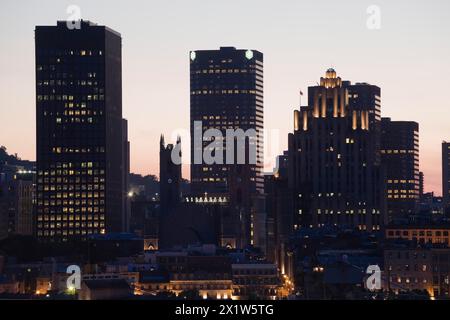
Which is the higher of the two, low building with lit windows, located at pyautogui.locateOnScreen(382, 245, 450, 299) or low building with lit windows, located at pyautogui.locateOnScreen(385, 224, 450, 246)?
low building with lit windows, located at pyautogui.locateOnScreen(385, 224, 450, 246)

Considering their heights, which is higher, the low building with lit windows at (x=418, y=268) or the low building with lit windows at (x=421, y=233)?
the low building with lit windows at (x=421, y=233)

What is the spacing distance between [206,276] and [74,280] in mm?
28541

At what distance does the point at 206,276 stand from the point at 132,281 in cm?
1610

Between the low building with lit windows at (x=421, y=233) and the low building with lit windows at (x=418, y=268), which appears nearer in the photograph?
the low building with lit windows at (x=418, y=268)

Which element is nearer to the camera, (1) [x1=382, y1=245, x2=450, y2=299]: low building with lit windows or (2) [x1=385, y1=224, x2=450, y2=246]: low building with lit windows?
(1) [x1=382, y1=245, x2=450, y2=299]: low building with lit windows

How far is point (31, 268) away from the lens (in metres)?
162

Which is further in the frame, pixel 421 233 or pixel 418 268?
pixel 421 233

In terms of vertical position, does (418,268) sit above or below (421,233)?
below

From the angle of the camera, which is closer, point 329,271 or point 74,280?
point 329,271
